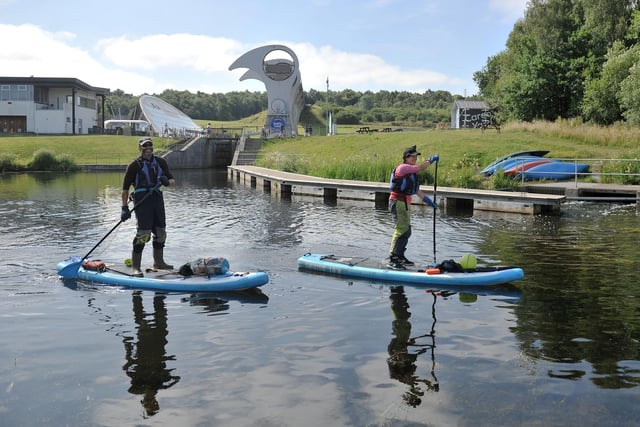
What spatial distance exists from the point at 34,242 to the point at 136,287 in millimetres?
6281

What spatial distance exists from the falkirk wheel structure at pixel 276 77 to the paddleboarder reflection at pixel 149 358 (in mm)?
57270

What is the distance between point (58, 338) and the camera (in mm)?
8016

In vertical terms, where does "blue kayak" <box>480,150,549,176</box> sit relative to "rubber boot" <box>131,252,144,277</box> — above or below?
above

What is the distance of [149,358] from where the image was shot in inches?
287

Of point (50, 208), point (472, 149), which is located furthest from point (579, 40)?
point (50, 208)

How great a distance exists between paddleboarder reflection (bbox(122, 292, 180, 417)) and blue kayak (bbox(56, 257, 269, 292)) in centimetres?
85

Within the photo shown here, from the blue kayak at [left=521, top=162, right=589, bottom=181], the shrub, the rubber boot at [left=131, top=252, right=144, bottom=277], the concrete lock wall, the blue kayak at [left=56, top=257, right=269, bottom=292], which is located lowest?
the blue kayak at [left=56, top=257, right=269, bottom=292]

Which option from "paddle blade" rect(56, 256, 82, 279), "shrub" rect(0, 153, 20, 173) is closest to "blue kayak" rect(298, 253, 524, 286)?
"paddle blade" rect(56, 256, 82, 279)

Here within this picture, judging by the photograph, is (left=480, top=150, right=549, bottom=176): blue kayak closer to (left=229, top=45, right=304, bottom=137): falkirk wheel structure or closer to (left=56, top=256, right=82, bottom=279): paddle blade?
(left=56, top=256, right=82, bottom=279): paddle blade

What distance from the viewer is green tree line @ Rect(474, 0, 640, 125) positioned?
40.0 meters

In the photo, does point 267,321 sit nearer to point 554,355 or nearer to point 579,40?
point 554,355

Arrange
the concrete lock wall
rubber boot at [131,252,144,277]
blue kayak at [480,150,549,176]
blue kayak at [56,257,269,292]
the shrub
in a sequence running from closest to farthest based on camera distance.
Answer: blue kayak at [56,257,269,292] → rubber boot at [131,252,144,277] → blue kayak at [480,150,549,176] → the shrub → the concrete lock wall

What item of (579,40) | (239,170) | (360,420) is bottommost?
(360,420)

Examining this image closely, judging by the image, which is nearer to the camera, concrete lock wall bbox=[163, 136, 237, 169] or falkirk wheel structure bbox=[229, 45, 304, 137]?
concrete lock wall bbox=[163, 136, 237, 169]
